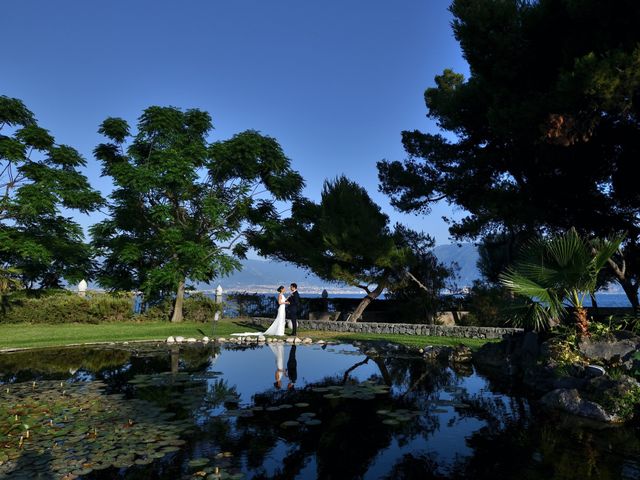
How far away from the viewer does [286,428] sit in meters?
6.27

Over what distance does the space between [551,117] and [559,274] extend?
4.67 meters

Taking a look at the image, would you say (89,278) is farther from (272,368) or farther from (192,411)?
(192,411)

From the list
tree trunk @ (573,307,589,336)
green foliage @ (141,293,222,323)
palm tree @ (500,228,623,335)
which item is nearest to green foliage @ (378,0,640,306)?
palm tree @ (500,228,623,335)

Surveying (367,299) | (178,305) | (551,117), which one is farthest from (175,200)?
(551,117)

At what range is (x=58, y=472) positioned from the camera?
4621 millimetres

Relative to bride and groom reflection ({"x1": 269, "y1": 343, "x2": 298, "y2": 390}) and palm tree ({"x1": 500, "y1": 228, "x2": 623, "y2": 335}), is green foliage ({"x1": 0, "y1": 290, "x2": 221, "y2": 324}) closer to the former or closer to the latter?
bride and groom reflection ({"x1": 269, "y1": 343, "x2": 298, "y2": 390})

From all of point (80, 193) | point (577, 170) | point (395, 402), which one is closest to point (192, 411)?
point (395, 402)

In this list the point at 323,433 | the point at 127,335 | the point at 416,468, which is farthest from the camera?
the point at 127,335

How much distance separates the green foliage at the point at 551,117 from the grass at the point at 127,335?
5689 millimetres

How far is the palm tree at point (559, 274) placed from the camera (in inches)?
358

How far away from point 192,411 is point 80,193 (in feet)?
67.5

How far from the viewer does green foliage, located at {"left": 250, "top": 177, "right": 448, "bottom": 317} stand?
21.3 metres

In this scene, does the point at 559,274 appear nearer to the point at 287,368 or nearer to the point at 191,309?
the point at 287,368

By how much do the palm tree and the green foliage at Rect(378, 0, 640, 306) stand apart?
151 inches
